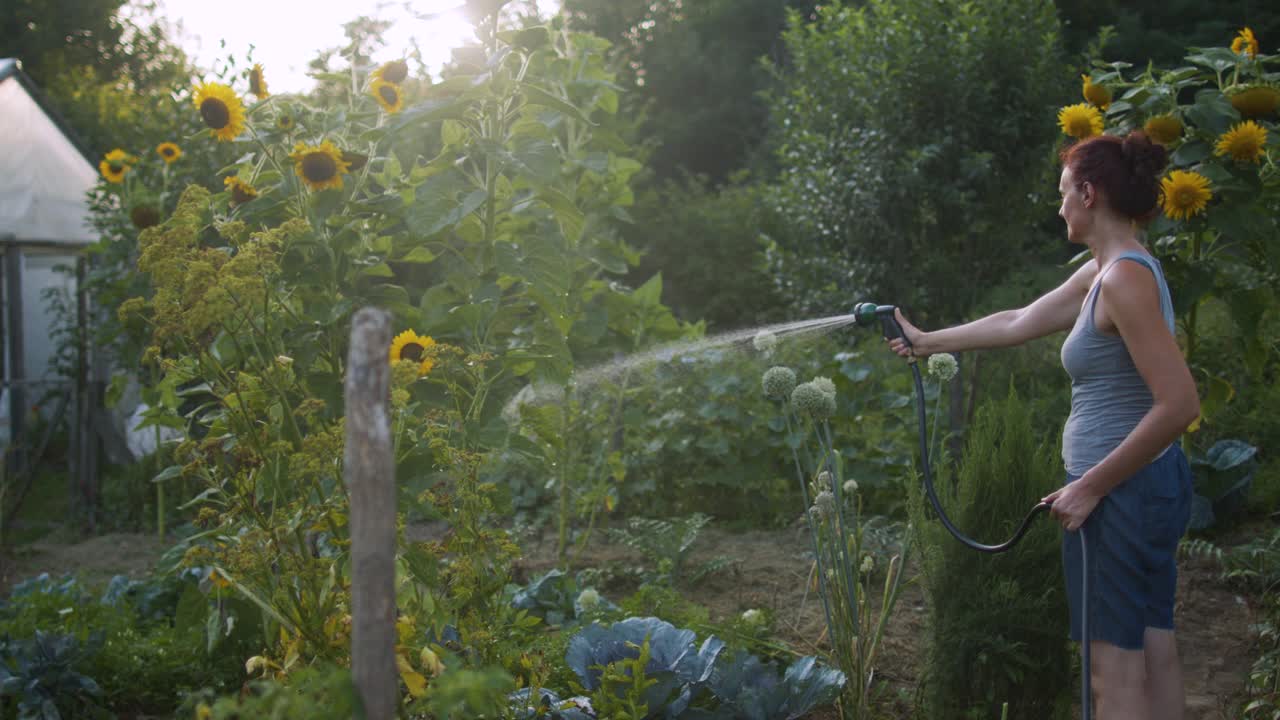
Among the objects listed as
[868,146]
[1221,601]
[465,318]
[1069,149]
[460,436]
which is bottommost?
[1221,601]

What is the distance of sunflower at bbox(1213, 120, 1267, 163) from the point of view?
120 inches

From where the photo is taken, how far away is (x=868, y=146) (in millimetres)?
7551

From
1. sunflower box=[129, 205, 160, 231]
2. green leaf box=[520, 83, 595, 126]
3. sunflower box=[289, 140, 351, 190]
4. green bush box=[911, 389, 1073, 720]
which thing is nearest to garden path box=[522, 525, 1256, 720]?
green bush box=[911, 389, 1073, 720]

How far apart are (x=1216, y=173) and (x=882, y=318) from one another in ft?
4.01

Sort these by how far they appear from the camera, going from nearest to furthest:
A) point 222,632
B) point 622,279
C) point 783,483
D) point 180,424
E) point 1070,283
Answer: point 1070,283 < point 222,632 < point 180,424 < point 783,483 < point 622,279

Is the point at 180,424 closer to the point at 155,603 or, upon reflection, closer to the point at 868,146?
the point at 155,603

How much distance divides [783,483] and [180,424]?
2810 mm

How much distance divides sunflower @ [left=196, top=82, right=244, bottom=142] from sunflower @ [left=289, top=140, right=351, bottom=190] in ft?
1.12

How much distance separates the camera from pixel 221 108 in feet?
9.80

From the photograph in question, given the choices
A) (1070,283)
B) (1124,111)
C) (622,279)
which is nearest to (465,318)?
(1070,283)

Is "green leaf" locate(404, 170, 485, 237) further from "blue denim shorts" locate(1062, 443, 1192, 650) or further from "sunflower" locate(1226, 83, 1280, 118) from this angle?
"sunflower" locate(1226, 83, 1280, 118)

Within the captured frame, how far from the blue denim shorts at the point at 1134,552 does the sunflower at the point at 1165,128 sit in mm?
1411

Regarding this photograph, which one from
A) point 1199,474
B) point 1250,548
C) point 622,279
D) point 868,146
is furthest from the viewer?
point 622,279

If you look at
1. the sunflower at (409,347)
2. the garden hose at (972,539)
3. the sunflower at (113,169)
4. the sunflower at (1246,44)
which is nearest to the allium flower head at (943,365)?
the garden hose at (972,539)
